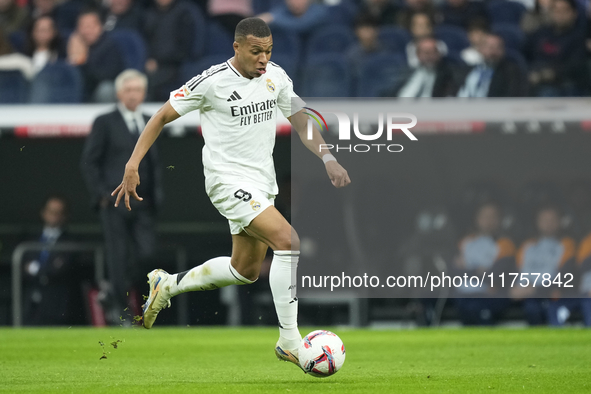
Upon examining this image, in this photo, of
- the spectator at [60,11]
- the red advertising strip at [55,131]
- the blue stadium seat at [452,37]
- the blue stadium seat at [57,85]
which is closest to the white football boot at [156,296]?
the red advertising strip at [55,131]

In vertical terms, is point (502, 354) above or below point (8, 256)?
above

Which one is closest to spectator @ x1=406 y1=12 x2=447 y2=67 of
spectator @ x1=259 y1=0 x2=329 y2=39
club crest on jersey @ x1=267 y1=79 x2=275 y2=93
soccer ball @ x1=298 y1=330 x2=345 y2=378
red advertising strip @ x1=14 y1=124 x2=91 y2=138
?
spectator @ x1=259 y1=0 x2=329 y2=39

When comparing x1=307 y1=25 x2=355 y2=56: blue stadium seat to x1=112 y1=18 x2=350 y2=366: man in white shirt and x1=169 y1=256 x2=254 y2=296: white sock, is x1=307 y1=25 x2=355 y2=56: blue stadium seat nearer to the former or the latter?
x1=112 y1=18 x2=350 y2=366: man in white shirt

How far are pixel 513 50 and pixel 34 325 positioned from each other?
687cm

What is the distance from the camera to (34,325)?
11.4 metres

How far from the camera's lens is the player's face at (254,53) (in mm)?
5992

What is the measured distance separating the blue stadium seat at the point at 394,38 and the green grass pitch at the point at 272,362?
4.22 m

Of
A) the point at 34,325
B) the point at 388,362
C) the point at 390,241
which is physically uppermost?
the point at 388,362

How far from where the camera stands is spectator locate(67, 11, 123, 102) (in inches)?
473

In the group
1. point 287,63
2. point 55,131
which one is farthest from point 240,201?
point 287,63

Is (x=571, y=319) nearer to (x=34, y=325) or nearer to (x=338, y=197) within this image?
(x=338, y=197)

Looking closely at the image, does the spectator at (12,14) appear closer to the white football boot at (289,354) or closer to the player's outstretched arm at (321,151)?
the player's outstretched arm at (321,151)

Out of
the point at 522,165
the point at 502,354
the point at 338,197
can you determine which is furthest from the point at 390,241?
the point at 502,354

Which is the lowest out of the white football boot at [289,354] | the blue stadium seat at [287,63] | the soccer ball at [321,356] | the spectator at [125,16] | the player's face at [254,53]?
the white football boot at [289,354]
